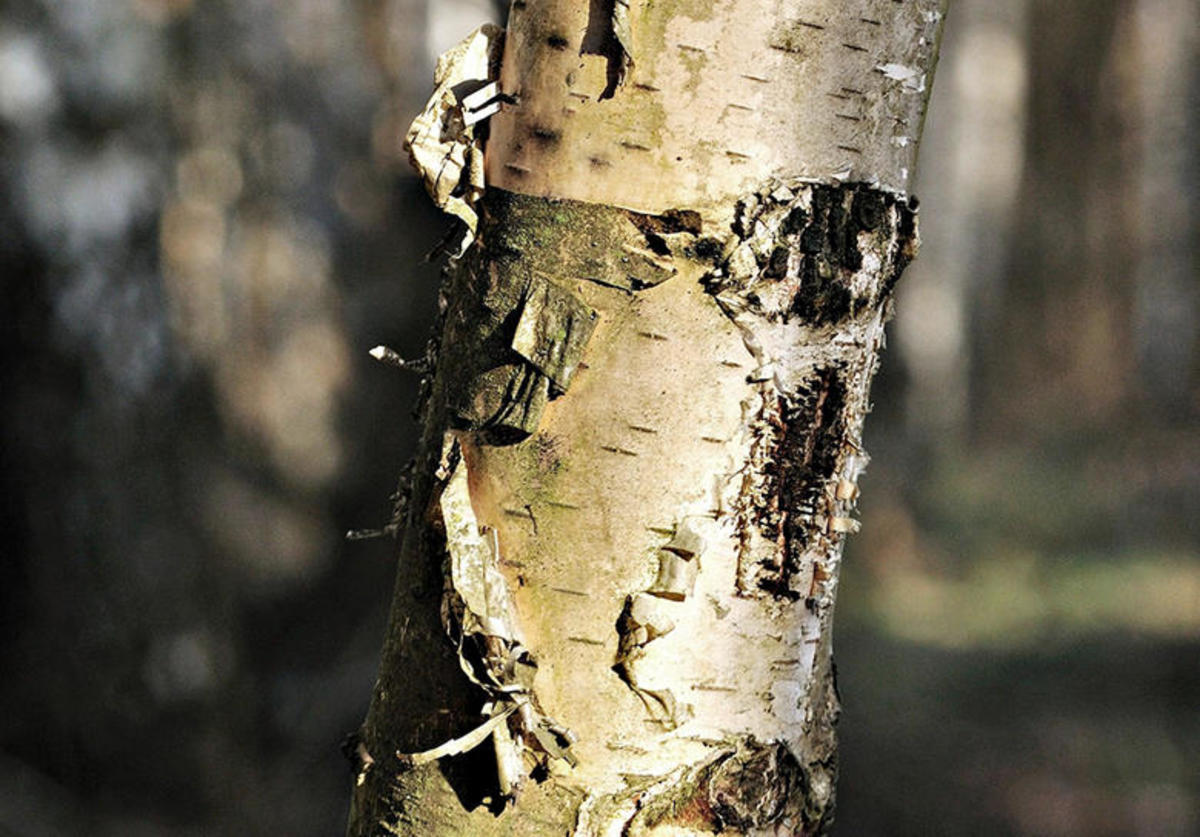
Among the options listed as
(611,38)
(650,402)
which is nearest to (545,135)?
(611,38)

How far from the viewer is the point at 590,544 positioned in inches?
32.3

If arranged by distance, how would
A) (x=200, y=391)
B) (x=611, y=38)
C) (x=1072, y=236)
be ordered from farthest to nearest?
(x=1072, y=236), (x=200, y=391), (x=611, y=38)

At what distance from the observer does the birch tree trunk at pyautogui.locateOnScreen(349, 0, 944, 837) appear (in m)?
0.80

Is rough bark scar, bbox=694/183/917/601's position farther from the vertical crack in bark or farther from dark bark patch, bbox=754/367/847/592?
the vertical crack in bark

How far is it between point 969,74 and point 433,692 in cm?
1112

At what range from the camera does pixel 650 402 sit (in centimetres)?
81

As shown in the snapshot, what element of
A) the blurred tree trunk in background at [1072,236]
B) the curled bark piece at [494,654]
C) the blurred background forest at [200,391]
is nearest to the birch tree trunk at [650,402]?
the curled bark piece at [494,654]

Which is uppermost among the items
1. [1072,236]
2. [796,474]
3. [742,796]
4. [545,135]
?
[1072,236]

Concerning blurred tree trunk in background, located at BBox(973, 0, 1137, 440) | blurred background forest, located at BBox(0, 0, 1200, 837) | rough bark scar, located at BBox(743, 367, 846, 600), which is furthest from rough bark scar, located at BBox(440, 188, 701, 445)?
blurred tree trunk in background, located at BBox(973, 0, 1137, 440)

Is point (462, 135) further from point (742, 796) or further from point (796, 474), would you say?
point (742, 796)

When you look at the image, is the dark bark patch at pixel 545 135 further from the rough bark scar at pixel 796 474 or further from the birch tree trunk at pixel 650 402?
the rough bark scar at pixel 796 474

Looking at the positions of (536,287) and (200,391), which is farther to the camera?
(200,391)

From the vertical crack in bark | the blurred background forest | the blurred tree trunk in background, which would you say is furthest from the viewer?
the blurred tree trunk in background

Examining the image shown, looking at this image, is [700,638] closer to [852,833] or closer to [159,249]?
[159,249]
